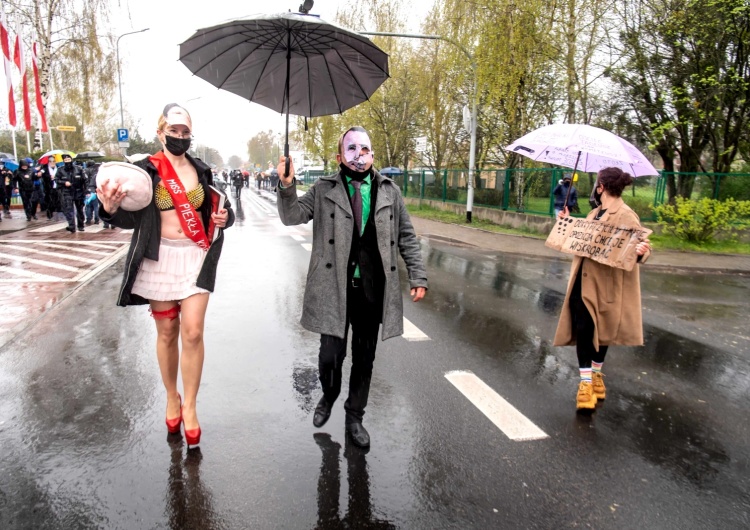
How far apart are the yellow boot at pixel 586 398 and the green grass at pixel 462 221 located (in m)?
11.4

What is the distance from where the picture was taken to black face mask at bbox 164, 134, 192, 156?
306 centimetres

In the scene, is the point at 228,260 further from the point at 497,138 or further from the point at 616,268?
the point at 497,138

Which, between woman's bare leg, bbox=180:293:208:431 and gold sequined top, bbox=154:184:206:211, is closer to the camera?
gold sequined top, bbox=154:184:206:211

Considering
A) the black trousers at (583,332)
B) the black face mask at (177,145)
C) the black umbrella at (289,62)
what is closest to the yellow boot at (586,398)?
the black trousers at (583,332)

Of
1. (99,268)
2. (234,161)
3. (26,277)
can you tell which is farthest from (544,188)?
(234,161)

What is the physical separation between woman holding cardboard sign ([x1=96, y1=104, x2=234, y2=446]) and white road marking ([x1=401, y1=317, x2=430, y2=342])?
8.75 ft

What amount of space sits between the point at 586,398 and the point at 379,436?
1575mm

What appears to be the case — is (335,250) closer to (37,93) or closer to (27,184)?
(27,184)

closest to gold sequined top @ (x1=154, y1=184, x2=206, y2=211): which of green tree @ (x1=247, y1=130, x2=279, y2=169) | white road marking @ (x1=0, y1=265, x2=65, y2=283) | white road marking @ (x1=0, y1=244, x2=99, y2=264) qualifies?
white road marking @ (x1=0, y1=265, x2=65, y2=283)

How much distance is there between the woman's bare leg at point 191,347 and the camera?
10.3 ft

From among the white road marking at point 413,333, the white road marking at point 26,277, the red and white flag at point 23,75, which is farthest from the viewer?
the red and white flag at point 23,75

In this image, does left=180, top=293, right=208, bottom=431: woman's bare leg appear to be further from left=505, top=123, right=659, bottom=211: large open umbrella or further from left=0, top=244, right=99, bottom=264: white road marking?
left=0, top=244, right=99, bottom=264: white road marking

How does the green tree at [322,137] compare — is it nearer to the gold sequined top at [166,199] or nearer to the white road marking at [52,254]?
the white road marking at [52,254]

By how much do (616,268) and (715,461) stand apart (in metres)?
1.40
